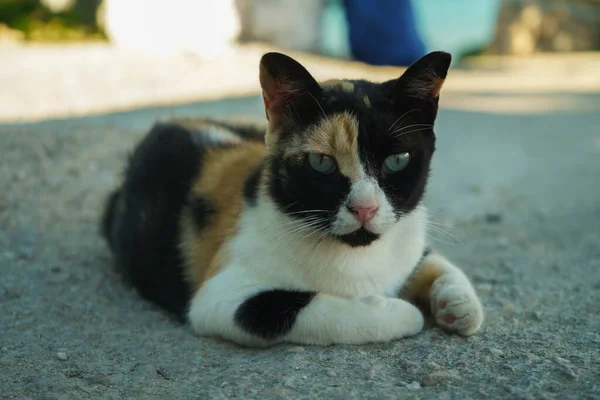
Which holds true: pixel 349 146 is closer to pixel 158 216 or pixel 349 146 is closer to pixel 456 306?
pixel 456 306

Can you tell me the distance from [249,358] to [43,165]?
3.22m

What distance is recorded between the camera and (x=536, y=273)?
12.0 feet

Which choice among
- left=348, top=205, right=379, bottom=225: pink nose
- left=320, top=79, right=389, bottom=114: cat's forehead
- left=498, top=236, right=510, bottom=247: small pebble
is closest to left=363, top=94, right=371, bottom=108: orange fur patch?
left=320, top=79, right=389, bottom=114: cat's forehead

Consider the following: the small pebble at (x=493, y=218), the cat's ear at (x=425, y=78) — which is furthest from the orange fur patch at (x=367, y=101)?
the small pebble at (x=493, y=218)

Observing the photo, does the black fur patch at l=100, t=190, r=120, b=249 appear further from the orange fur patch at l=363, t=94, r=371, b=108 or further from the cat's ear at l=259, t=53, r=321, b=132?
the orange fur patch at l=363, t=94, r=371, b=108

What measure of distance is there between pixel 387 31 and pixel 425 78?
9.61 meters

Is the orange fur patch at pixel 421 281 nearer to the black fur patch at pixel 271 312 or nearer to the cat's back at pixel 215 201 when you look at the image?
the black fur patch at pixel 271 312

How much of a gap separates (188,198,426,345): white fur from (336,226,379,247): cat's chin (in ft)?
0.31

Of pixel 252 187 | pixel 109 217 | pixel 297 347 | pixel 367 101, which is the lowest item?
pixel 109 217

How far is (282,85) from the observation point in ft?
8.38

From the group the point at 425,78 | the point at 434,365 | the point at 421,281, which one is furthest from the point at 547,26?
the point at 434,365

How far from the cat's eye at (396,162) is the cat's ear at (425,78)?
26 centimetres

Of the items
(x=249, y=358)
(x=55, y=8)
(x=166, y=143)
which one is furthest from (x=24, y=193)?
(x=55, y=8)

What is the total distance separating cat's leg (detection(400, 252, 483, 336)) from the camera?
2584 mm
